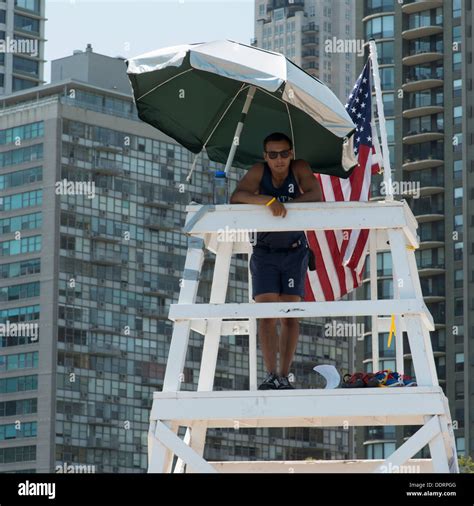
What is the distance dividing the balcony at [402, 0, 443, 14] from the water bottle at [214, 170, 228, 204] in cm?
14219

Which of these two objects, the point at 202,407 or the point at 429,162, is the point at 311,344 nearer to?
the point at 429,162

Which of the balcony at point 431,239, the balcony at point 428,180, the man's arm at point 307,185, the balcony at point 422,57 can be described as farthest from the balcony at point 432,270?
the man's arm at point 307,185

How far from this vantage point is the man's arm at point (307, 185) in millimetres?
16922

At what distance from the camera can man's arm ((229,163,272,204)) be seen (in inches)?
648

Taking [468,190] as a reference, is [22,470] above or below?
below

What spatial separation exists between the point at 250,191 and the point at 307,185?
587 mm

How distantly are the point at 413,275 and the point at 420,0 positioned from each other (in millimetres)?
144654

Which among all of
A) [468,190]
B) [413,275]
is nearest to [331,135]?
[413,275]

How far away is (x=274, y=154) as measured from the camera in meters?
17.0

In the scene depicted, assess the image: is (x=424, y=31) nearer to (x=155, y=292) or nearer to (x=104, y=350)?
(x=155, y=292)

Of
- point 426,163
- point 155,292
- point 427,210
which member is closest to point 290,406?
point 426,163

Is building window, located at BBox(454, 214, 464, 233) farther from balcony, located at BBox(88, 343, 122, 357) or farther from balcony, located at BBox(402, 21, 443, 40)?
balcony, located at BBox(88, 343, 122, 357)

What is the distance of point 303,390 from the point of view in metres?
15.5

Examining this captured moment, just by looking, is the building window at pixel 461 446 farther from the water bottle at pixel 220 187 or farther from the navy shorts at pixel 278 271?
the water bottle at pixel 220 187
